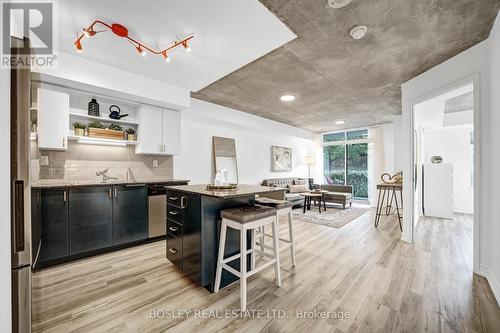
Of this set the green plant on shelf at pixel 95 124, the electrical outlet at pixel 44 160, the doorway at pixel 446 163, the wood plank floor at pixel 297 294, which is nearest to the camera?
the wood plank floor at pixel 297 294

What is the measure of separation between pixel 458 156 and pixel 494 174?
4386 millimetres

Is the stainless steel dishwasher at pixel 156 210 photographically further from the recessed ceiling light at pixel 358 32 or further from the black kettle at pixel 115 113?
the recessed ceiling light at pixel 358 32

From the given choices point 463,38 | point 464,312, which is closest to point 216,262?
point 464,312

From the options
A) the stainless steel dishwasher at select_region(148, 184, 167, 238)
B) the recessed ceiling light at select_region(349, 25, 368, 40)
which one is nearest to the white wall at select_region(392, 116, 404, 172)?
the recessed ceiling light at select_region(349, 25, 368, 40)

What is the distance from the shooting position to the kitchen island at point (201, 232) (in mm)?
1886

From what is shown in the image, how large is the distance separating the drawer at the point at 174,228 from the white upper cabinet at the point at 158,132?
158cm

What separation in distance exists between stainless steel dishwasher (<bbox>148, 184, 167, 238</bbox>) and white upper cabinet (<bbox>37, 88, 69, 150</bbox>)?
1.24m

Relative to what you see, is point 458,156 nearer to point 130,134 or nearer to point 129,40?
point 129,40

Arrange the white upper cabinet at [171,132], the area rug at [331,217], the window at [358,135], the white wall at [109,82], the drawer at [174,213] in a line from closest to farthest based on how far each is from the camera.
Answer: the drawer at [174,213] → the white wall at [109,82] → the white upper cabinet at [171,132] → the area rug at [331,217] → the window at [358,135]

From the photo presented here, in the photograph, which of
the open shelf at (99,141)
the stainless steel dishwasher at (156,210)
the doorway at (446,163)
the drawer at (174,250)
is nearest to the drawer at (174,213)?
the drawer at (174,250)

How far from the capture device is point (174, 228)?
2.27 meters

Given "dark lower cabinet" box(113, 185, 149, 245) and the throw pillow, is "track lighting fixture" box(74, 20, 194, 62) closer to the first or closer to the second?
"dark lower cabinet" box(113, 185, 149, 245)

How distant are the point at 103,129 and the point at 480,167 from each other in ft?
16.1

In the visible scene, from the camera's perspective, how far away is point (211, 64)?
2.69 meters
